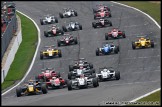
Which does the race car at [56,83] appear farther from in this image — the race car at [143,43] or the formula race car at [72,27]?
the formula race car at [72,27]

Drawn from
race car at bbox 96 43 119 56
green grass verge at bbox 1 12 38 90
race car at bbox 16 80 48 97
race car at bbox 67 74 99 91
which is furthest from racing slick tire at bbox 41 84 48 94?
race car at bbox 96 43 119 56

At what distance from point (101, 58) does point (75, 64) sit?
6773 millimetres

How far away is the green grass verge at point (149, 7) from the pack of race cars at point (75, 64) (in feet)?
15.5

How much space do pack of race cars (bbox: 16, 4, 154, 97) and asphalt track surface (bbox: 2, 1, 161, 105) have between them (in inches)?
23.9

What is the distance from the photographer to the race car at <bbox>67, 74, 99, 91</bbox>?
4822 centimetres

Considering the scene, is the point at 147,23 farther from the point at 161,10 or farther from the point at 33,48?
the point at 33,48

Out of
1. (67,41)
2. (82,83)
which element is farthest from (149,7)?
(82,83)

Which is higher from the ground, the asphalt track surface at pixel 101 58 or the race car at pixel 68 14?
the race car at pixel 68 14

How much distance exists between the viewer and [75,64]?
184 ft

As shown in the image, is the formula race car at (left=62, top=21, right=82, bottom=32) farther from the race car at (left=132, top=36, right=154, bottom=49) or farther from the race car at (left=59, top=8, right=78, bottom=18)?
the race car at (left=132, top=36, right=154, bottom=49)

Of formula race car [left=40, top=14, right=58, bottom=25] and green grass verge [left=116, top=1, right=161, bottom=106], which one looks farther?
formula race car [left=40, top=14, right=58, bottom=25]

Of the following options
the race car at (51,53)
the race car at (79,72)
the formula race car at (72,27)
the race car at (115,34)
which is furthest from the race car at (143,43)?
the formula race car at (72,27)

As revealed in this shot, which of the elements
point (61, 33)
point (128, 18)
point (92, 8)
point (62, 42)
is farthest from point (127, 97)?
point (92, 8)

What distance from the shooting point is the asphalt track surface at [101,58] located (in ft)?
139
